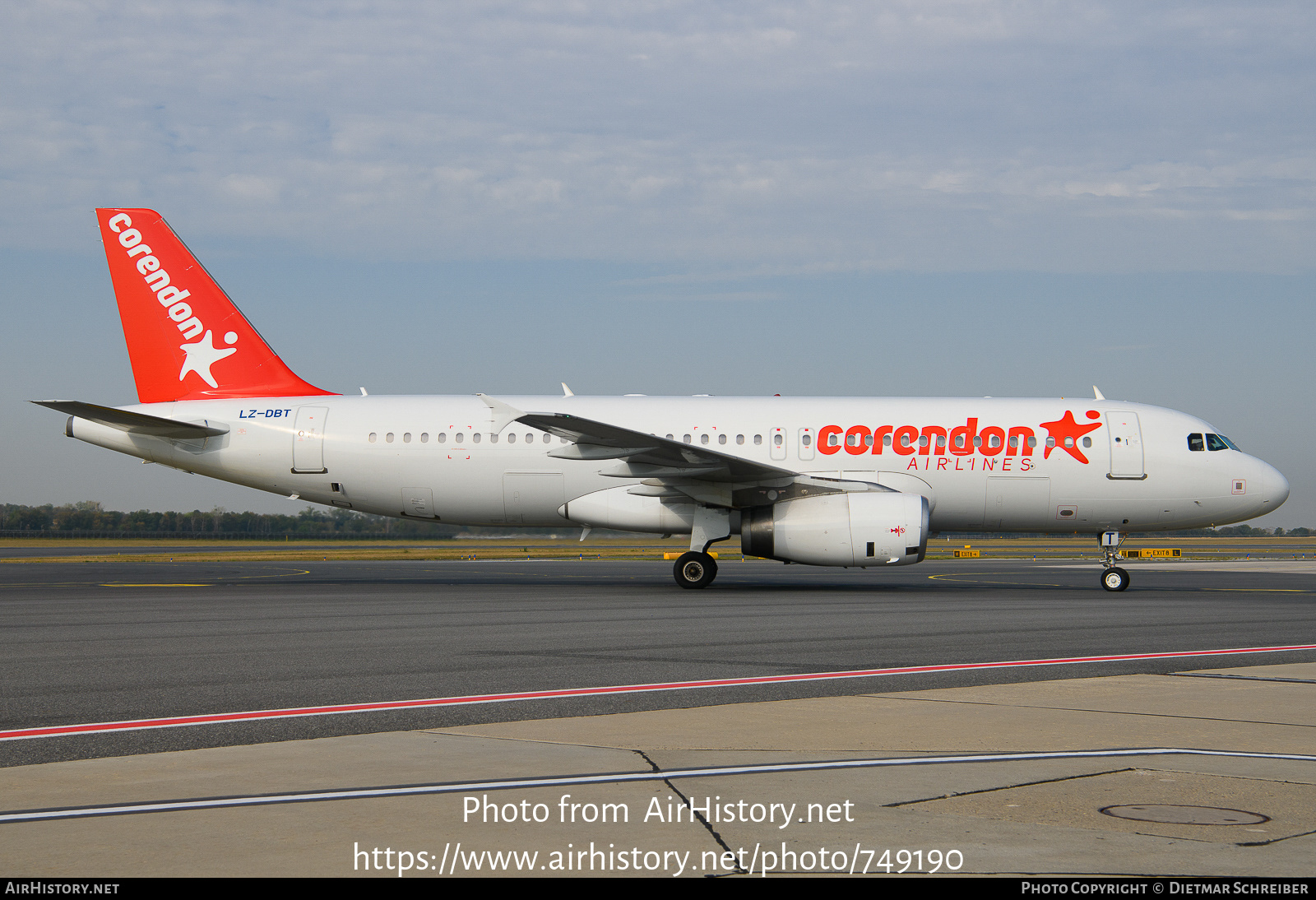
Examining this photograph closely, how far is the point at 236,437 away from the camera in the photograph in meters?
23.4

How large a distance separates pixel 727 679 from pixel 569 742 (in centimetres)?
300

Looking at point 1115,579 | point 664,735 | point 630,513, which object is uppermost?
point 630,513

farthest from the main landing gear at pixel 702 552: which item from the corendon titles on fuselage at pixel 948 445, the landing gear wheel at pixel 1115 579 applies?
the landing gear wheel at pixel 1115 579

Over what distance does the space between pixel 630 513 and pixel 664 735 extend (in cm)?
1580

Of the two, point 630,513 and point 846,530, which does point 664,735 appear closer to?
point 846,530


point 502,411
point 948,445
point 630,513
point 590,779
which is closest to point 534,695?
point 590,779

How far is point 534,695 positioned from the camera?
8.31 m

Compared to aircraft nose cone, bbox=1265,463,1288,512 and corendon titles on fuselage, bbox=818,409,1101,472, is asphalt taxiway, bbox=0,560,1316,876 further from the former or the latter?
aircraft nose cone, bbox=1265,463,1288,512

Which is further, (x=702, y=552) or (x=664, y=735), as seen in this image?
(x=702, y=552)

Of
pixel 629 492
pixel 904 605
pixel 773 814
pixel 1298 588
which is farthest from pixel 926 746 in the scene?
pixel 1298 588

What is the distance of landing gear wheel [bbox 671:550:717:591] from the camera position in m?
21.8

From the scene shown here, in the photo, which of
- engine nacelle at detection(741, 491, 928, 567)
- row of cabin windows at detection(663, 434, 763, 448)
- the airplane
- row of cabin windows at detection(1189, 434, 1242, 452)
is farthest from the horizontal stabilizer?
row of cabin windows at detection(1189, 434, 1242, 452)

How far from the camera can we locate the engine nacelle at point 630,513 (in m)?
22.3

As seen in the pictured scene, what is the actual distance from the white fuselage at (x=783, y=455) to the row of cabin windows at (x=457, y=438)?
0.08ft
